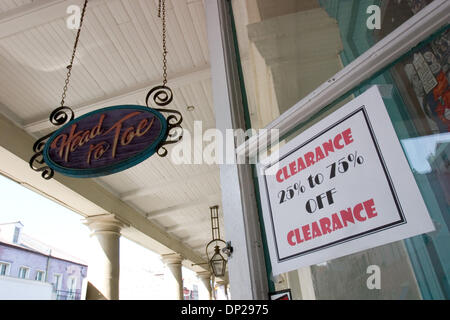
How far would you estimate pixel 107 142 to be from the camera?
1.86 metres

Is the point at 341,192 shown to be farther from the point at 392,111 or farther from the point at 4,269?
the point at 4,269

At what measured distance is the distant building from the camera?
8398 mm

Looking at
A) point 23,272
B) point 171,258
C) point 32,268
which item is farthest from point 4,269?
point 171,258

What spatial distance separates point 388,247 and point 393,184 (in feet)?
Result: 0.33

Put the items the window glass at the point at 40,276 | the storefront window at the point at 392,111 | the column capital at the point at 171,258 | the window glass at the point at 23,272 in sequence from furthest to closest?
the column capital at the point at 171,258
the window glass at the point at 40,276
the window glass at the point at 23,272
the storefront window at the point at 392,111

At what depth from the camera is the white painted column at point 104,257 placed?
5977mm

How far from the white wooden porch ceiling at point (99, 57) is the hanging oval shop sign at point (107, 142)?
1775 mm

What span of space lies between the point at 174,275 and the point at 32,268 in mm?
4116

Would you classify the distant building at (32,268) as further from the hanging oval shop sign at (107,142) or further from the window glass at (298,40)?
the window glass at (298,40)

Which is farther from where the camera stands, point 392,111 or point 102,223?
point 102,223

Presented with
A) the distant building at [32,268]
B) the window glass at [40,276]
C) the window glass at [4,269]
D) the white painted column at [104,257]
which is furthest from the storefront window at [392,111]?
the window glass at [40,276]

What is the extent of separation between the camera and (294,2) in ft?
2.90
